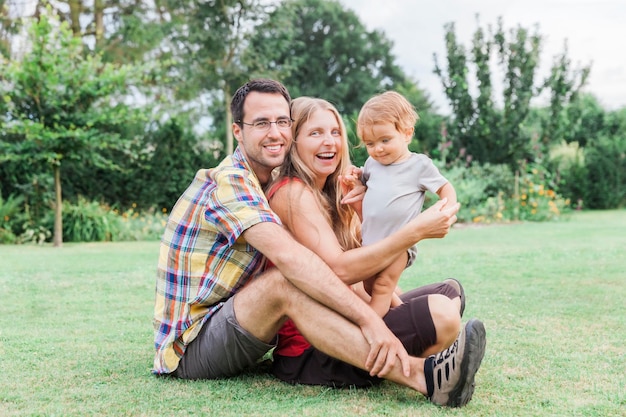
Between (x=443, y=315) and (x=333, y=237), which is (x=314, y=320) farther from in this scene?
(x=443, y=315)

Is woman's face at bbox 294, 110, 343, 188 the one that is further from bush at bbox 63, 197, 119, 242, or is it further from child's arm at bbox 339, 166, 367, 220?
bush at bbox 63, 197, 119, 242

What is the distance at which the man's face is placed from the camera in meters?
3.28

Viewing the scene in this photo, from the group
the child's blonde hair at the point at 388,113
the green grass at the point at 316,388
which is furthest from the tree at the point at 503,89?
the child's blonde hair at the point at 388,113

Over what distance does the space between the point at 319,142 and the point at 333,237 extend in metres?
0.50

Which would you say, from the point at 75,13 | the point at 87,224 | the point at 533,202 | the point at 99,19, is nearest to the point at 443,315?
the point at 87,224

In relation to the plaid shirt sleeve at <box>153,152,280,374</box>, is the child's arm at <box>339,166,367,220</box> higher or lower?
higher

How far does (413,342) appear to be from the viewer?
3160 millimetres

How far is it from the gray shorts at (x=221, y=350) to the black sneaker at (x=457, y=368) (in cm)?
76

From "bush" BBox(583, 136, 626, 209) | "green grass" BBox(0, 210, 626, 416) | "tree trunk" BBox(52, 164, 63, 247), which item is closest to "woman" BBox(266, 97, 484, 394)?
"green grass" BBox(0, 210, 626, 416)

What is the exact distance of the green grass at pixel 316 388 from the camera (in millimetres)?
2953

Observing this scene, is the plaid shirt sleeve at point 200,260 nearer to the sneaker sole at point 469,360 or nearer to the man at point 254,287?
the man at point 254,287

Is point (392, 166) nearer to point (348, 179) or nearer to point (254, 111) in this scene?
point (348, 179)

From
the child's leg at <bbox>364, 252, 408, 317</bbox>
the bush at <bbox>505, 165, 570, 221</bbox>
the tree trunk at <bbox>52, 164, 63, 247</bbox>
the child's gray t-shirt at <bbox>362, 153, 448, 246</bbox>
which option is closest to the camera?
the child's leg at <bbox>364, 252, 408, 317</bbox>

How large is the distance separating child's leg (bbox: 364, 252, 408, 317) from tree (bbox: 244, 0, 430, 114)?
28.1 meters
